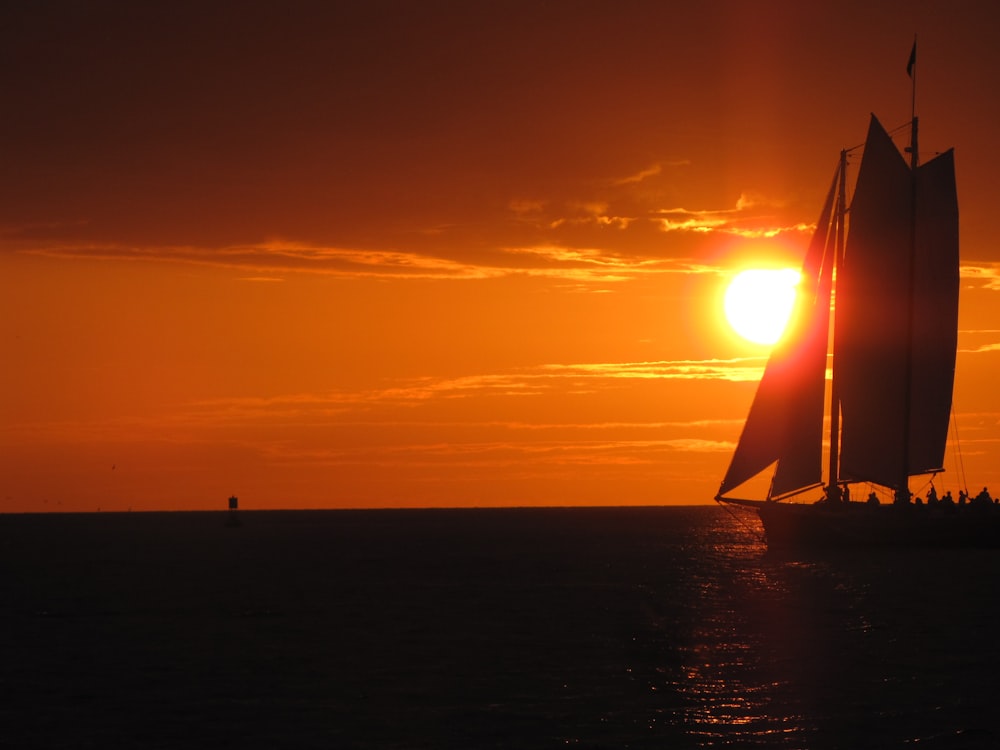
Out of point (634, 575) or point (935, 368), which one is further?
point (935, 368)

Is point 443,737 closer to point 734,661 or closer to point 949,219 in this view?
point 734,661

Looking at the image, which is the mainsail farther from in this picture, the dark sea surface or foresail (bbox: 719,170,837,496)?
the dark sea surface

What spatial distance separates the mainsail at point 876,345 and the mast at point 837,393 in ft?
1.29

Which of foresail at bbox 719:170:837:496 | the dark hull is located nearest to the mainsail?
foresail at bbox 719:170:837:496

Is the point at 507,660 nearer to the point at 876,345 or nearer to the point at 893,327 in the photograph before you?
the point at 876,345

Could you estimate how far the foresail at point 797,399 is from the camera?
101312mm

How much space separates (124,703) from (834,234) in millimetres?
76423

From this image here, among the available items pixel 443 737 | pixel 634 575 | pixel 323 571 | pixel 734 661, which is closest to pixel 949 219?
pixel 634 575

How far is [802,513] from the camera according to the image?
10631 cm

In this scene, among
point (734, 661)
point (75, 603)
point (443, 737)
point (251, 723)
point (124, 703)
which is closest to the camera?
point (443, 737)

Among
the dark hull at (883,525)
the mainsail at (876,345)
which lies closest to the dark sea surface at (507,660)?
the dark hull at (883,525)

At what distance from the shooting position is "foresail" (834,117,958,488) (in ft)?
338

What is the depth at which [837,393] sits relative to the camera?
4158 inches

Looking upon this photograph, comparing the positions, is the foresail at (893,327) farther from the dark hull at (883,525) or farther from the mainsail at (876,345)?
the dark hull at (883,525)
